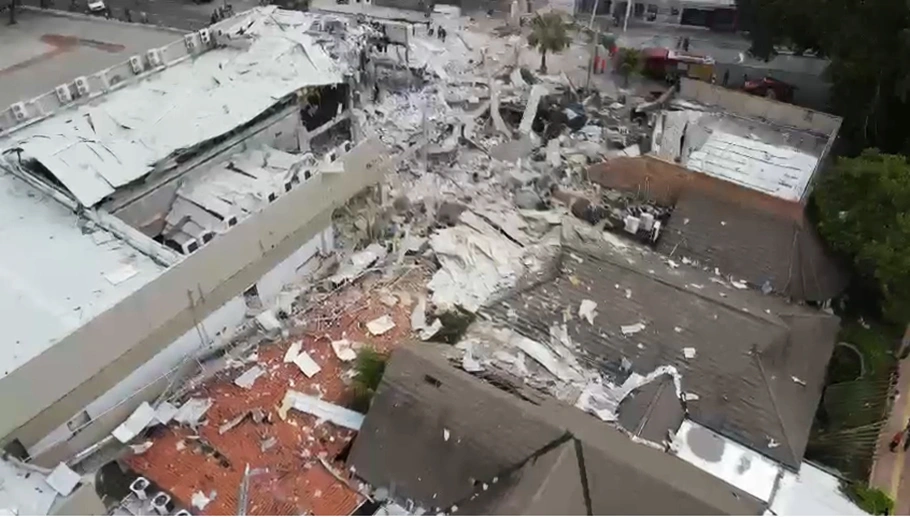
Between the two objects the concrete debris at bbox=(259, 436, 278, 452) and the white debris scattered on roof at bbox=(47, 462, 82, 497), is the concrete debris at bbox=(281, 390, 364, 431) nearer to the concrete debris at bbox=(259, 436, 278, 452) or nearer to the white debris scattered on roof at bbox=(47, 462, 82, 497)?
the concrete debris at bbox=(259, 436, 278, 452)

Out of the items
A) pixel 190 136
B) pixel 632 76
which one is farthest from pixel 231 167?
pixel 632 76

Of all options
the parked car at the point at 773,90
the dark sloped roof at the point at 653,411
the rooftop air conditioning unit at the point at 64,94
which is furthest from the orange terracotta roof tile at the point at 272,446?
the parked car at the point at 773,90

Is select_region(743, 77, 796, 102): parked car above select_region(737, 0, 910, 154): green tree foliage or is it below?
below

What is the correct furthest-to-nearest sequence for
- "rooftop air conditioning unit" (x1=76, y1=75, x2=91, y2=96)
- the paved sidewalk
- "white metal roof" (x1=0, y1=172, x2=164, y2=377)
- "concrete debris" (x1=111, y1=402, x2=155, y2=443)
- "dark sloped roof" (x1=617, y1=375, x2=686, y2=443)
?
"rooftop air conditioning unit" (x1=76, y1=75, x2=91, y2=96) < the paved sidewalk < "concrete debris" (x1=111, y1=402, x2=155, y2=443) < "dark sloped roof" (x1=617, y1=375, x2=686, y2=443) < "white metal roof" (x1=0, y1=172, x2=164, y2=377)

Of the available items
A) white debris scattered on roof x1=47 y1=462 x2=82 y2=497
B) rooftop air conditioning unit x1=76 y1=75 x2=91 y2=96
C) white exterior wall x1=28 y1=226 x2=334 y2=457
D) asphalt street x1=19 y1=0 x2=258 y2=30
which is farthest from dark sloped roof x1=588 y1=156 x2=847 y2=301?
asphalt street x1=19 y1=0 x2=258 y2=30

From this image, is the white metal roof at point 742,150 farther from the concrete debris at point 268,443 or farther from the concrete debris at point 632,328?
the concrete debris at point 268,443

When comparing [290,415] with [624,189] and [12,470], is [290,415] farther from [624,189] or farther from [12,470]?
[624,189]

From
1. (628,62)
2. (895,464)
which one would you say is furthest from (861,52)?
(895,464)
